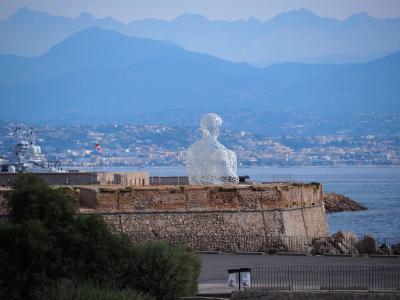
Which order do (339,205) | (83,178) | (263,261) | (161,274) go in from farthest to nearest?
(339,205) < (83,178) < (263,261) < (161,274)

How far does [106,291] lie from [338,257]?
52.0ft

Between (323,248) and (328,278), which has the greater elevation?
(323,248)

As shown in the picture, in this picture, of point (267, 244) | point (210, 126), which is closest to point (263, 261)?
point (267, 244)

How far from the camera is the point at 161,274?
26594 millimetres

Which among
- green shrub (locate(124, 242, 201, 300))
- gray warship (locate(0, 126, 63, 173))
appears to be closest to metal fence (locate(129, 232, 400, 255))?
green shrub (locate(124, 242, 201, 300))

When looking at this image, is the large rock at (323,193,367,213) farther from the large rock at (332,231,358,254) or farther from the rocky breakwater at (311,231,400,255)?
the rocky breakwater at (311,231,400,255)

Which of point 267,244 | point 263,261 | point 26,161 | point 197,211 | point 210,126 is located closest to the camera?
point 263,261

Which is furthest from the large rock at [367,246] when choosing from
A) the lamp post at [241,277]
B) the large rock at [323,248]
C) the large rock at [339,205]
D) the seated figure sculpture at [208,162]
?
the large rock at [339,205]

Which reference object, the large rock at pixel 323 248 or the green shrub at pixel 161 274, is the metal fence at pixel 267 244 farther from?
the green shrub at pixel 161 274

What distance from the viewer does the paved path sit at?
32594mm

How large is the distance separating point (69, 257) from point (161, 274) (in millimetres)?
2060

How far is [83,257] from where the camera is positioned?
2638 centimetres

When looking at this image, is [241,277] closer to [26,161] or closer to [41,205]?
[41,205]

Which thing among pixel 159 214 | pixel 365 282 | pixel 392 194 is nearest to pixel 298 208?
pixel 159 214
